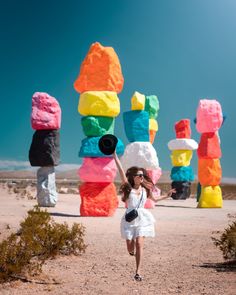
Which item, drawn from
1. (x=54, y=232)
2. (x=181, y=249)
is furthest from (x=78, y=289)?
(x=181, y=249)

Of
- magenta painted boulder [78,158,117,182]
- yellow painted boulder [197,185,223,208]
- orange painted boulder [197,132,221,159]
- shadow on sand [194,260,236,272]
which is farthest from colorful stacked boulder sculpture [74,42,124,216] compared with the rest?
shadow on sand [194,260,236,272]

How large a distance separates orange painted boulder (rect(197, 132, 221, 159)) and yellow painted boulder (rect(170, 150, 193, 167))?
751 cm

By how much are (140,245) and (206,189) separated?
1439 cm

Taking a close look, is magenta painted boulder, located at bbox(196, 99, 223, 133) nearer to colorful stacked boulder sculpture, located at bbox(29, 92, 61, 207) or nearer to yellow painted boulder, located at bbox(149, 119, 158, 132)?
yellow painted boulder, located at bbox(149, 119, 158, 132)

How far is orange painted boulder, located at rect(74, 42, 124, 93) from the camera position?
15.4 meters

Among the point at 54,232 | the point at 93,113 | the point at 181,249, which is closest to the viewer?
the point at 54,232

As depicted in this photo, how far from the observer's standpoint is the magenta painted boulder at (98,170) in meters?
14.6

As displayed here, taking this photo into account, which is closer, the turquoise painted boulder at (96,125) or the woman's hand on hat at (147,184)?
the woman's hand on hat at (147,184)

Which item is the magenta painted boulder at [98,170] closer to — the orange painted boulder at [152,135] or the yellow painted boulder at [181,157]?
the orange painted boulder at [152,135]

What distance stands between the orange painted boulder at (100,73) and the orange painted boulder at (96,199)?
345 centimetres

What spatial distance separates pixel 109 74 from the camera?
1529cm

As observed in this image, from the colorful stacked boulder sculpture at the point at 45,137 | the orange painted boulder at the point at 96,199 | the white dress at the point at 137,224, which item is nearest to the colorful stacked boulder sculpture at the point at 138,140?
the colorful stacked boulder sculpture at the point at 45,137

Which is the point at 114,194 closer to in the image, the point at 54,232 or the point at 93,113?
the point at 93,113

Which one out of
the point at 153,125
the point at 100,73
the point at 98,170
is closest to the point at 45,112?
the point at 100,73
